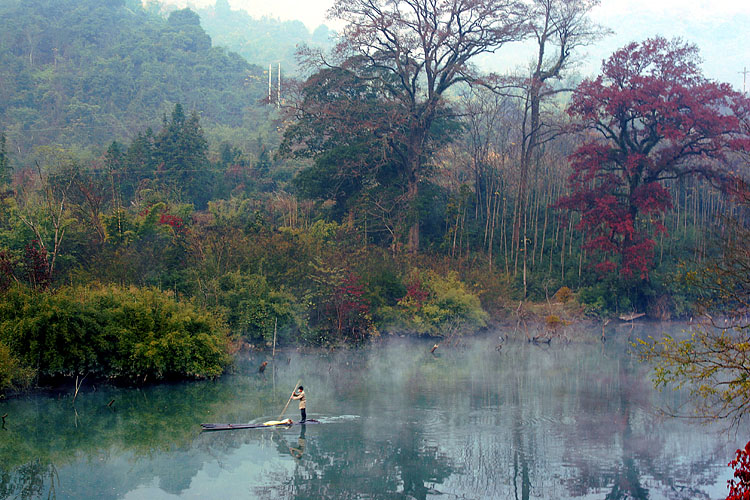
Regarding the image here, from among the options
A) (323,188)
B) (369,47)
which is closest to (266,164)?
(323,188)

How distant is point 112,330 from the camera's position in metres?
16.6

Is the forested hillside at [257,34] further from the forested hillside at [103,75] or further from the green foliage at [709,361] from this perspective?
the green foliage at [709,361]

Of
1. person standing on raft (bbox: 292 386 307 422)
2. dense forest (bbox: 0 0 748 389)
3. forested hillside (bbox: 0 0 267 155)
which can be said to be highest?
forested hillside (bbox: 0 0 267 155)

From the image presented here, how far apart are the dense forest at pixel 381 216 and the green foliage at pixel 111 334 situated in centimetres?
5

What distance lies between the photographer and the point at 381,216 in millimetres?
31047

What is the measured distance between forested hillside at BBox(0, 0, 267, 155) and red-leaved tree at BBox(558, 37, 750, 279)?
116 ft

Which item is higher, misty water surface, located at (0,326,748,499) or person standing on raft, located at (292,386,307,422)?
person standing on raft, located at (292,386,307,422)

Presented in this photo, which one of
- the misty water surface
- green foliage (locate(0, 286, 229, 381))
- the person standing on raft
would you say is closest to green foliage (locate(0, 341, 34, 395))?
green foliage (locate(0, 286, 229, 381))

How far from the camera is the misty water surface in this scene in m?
10.4

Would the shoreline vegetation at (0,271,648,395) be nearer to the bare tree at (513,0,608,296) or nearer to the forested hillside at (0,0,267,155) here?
the bare tree at (513,0,608,296)

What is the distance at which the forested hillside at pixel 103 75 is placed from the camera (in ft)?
188

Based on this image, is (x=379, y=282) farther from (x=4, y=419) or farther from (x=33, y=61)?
(x=33, y=61)

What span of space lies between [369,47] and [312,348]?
14.1 metres

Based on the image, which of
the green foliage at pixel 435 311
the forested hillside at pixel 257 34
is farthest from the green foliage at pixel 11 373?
the forested hillside at pixel 257 34
